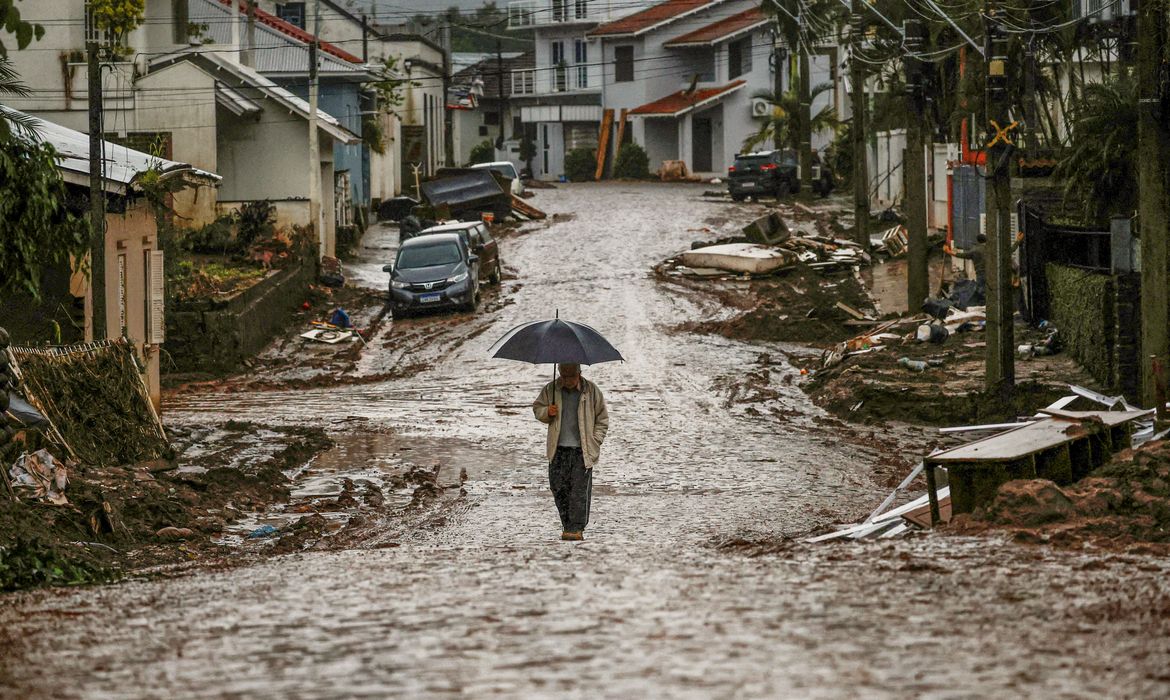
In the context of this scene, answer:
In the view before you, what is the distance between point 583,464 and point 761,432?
8.35 m

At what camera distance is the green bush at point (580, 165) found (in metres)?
78.2

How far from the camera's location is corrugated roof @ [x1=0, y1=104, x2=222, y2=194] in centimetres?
2014

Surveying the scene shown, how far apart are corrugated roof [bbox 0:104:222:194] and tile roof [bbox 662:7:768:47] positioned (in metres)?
52.9

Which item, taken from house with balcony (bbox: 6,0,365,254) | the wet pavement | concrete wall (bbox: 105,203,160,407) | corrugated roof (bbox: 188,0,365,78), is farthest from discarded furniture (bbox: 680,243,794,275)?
the wet pavement

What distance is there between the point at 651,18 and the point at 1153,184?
6487 centimetres

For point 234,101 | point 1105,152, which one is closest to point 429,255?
point 234,101

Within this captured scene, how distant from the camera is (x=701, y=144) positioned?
7531cm

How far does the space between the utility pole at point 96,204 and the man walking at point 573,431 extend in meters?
9.35

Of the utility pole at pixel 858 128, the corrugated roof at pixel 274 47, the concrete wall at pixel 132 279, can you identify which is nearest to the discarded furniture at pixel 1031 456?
the concrete wall at pixel 132 279

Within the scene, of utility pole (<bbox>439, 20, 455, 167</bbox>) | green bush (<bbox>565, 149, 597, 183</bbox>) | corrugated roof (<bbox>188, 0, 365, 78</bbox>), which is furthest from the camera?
green bush (<bbox>565, 149, 597, 183</bbox>)

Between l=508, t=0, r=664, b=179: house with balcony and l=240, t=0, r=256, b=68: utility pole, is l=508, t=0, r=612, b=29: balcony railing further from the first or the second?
l=240, t=0, r=256, b=68: utility pole

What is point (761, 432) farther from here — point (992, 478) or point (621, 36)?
point (621, 36)

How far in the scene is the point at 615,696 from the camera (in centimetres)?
676

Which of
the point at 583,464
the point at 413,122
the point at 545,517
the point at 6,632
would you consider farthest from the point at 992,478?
the point at 413,122
